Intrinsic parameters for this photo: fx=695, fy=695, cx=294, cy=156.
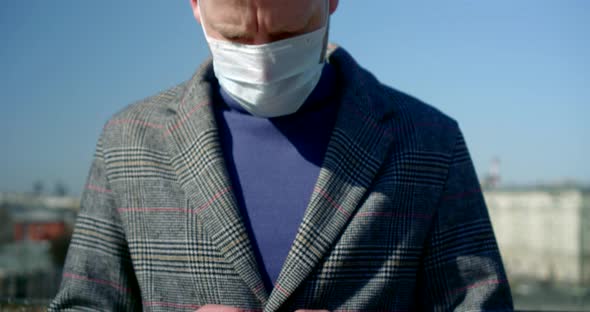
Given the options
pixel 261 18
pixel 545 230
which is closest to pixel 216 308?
pixel 261 18

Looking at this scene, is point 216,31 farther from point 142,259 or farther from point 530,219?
point 530,219

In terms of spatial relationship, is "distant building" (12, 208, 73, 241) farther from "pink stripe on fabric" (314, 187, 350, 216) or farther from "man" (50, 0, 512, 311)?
"pink stripe on fabric" (314, 187, 350, 216)

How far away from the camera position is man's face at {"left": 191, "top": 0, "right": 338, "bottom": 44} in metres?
1.72

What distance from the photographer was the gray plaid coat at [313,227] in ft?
6.01

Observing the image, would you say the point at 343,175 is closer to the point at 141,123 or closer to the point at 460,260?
the point at 460,260

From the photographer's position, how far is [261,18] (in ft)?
5.68

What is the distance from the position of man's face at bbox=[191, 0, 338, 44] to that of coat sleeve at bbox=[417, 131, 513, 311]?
0.60m

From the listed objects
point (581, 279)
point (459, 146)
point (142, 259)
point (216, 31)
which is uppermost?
point (216, 31)

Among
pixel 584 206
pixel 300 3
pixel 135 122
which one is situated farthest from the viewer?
pixel 584 206

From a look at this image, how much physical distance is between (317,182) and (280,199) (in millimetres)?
115

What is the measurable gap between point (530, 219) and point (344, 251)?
7371 cm

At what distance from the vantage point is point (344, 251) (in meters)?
1.84

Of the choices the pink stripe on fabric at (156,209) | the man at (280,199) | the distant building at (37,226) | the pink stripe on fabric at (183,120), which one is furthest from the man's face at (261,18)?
the distant building at (37,226)

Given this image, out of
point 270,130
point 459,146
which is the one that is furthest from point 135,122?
point 459,146
